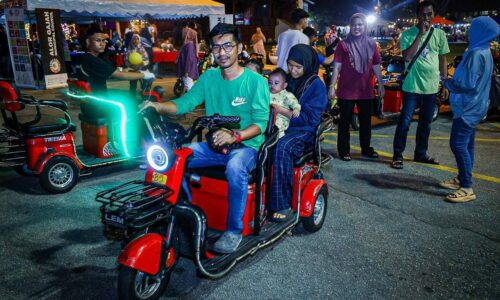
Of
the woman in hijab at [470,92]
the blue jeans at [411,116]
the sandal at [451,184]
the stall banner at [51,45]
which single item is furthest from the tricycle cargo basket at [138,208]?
the stall banner at [51,45]

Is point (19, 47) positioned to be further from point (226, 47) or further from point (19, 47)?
point (226, 47)

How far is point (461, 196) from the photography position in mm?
5074

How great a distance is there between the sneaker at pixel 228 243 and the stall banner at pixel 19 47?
13166mm

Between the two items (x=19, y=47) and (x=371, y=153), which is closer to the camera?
(x=371, y=153)

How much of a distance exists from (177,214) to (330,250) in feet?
5.49

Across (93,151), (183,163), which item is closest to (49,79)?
(93,151)

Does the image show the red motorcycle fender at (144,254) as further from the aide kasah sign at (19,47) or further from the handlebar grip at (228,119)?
the aide kasah sign at (19,47)

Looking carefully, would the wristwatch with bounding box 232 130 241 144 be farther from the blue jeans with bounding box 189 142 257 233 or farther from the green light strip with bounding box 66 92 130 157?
the green light strip with bounding box 66 92 130 157

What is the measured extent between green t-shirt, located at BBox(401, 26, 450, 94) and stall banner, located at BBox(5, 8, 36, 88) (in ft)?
Answer: 41.0

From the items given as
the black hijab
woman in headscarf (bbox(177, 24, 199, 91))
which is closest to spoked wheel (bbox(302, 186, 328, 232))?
the black hijab

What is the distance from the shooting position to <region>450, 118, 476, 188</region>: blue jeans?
492 cm

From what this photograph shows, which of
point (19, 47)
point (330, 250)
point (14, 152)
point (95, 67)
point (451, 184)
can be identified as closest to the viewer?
point (330, 250)

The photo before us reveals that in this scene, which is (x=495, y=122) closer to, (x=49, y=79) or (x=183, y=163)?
(x=183, y=163)

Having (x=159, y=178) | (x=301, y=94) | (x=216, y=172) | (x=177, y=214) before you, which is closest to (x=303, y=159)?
(x=301, y=94)
